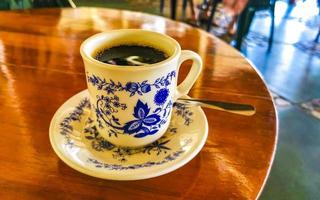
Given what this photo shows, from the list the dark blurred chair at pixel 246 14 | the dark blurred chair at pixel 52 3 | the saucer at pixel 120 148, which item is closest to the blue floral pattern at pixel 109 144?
the saucer at pixel 120 148

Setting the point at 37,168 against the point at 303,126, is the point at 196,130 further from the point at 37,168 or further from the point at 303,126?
the point at 303,126

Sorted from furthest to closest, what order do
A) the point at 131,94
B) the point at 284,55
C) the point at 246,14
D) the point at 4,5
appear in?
the point at 284,55, the point at 246,14, the point at 4,5, the point at 131,94

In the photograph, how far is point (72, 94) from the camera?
556 millimetres

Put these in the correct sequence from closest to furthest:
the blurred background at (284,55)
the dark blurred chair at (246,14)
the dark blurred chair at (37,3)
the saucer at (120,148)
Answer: the saucer at (120,148)
the dark blurred chair at (37,3)
the blurred background at (284,55)
the dark blurred chair at (246,14)

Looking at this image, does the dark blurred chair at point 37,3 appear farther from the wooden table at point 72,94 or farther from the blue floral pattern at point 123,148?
the blue floral pattern at point 123,148

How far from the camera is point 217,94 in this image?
562 millimetres

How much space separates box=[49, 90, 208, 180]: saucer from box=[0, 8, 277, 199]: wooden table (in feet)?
0.06

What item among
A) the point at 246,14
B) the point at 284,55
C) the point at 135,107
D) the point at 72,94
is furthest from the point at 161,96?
the point at 284,55

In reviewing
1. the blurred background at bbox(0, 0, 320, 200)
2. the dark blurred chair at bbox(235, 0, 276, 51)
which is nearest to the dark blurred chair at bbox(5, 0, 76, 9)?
the blurred background at bbox(0, 0, 320, 200)

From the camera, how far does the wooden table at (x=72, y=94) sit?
38 cm

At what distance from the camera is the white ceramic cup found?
0.38 m

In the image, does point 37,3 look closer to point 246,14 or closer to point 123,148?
point 123,148

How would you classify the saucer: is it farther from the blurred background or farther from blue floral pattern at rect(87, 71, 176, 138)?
the blurred background

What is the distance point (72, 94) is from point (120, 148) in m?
0.17
